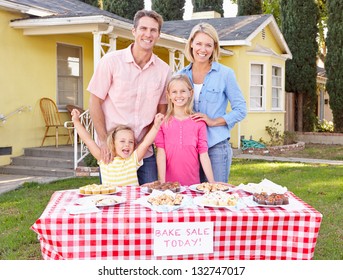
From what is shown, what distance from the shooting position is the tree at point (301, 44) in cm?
1900

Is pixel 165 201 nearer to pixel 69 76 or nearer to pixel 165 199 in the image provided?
pixel 165 199

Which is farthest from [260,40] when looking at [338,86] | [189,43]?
[189,43]

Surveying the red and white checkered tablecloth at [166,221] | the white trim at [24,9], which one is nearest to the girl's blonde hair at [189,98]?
the red and white checkered tablecloth at [166,221]

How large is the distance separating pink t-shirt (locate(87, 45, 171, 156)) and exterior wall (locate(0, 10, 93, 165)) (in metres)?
6.73

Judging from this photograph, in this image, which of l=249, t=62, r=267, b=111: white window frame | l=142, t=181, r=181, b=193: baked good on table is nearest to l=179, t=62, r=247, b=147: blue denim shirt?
l=142, t=181, r=181, b=193: baked good on table

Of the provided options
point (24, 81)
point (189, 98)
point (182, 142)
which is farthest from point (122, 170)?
point (24, 81)

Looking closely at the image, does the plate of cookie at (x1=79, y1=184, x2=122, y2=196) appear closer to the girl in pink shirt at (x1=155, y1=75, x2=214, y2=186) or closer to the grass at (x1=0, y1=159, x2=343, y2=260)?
the girl in pink shirt at (x1=155, y1=75, x2=214, y2=186)

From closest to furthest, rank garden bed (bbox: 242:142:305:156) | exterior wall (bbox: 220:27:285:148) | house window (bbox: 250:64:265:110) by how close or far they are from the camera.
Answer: garden bed (bbox: 242:142:305:156)
exterior wall (bbox: 220:27:285:148)
house window (bbox: 250:64:265:110)

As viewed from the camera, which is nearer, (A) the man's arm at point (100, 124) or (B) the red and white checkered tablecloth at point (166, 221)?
(B) the red and white checkered tablecloth at point (166, 221)

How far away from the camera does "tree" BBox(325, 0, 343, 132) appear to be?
18.1 m

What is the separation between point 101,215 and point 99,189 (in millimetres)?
546

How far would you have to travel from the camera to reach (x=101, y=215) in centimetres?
311

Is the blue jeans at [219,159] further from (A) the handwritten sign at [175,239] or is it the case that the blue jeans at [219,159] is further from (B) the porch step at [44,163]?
(B) the porch step at [44,163]

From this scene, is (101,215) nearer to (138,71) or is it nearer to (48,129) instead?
(138,71)
